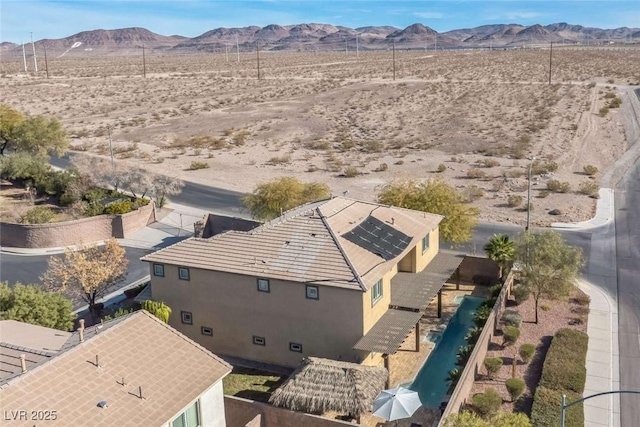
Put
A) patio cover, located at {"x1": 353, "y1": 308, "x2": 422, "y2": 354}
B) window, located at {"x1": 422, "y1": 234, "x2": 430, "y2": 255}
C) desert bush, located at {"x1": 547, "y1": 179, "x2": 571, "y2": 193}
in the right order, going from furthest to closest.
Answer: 1. desert bush, located at {"x1": 547, "y1": 179, "x2": 571, "y2": 193}
2. window, located at {"x1": 422, "y1": 234, "x2": 430, "y2": 255}
3. patio cover, located at {"x1": 353, "y1": 308, "x2": 422, "y2": 354}

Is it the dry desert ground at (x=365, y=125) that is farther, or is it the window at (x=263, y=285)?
the dry desert ground at (x=365, y=125)

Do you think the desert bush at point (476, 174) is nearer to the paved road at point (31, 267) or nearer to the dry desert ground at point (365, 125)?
the dry desert ground at point (365, 125)

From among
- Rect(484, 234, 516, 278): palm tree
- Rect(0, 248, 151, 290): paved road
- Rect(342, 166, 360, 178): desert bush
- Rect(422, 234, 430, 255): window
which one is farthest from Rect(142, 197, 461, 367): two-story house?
Rect(342, 166, 360, 178): desert bush

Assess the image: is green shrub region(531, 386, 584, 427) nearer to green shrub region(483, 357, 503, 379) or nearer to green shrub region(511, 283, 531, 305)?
green shrub region(483, 357, 503, 379)

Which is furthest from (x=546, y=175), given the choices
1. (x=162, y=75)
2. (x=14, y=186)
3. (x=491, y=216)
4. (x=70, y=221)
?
(x=162, y=75)

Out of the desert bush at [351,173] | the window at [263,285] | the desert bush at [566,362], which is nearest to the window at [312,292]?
the window at [263,285]

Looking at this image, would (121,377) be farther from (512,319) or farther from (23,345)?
(512,319)
